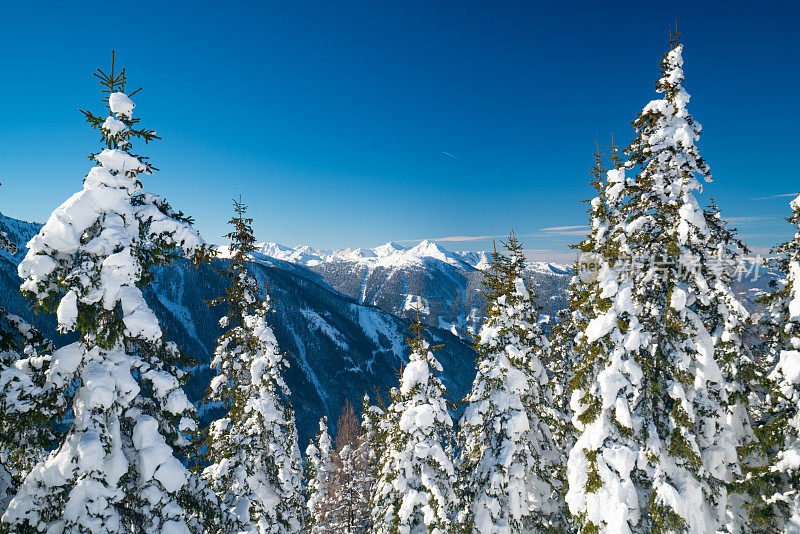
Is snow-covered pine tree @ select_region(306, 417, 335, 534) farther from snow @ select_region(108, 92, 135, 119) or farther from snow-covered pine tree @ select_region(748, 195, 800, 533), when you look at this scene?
snow @ select_region(108, 92, 135, 119)

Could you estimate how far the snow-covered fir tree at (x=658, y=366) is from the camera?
782 centimetres

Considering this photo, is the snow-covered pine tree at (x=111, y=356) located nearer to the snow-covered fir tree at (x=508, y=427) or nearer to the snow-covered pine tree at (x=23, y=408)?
the snow-covered pine tree at (x=23, y=408)

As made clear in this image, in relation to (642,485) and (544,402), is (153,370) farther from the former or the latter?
(544,402)

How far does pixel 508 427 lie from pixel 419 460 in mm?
3155

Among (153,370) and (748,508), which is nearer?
(153,370)

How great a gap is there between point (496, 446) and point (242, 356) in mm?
9631

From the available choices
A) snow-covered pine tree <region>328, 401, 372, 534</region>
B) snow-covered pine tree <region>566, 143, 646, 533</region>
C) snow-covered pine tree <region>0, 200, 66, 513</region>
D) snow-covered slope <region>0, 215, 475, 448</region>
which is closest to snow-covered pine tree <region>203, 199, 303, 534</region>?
snow-covered pine tree <region>0, 200, 66, 513</region>

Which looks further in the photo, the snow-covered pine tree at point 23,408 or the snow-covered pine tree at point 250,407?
the snow-covered pine tree at point 250,407

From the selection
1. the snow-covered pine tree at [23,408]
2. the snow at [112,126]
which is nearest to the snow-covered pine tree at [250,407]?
the snow-covered pine tree at [23,408]

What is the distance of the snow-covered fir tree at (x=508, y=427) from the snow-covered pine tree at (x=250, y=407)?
728cm

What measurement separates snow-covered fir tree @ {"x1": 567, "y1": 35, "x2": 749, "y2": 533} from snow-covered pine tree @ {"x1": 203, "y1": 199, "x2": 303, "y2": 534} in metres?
10.5

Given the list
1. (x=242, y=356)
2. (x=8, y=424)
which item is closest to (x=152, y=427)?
(x=8, y=424)

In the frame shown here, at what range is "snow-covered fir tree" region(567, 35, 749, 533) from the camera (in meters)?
7.82

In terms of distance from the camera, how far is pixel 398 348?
573 feet
